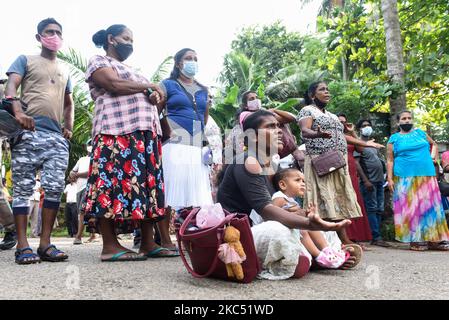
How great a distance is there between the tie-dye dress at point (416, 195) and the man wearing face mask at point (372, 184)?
371 millimetres

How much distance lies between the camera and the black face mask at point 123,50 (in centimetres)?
388

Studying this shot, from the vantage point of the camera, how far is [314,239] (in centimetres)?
321

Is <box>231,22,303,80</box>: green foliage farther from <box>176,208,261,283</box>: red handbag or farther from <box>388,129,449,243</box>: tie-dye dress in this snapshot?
<box>176,208,261,283</box>: red handbag

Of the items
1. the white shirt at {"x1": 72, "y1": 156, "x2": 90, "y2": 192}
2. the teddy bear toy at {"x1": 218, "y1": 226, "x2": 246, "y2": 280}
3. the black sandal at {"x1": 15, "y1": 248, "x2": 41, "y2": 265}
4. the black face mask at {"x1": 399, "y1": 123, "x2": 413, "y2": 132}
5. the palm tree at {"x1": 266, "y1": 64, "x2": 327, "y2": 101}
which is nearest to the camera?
the teddy bear toy at {"x1": 218, "y1": 226, "x2": 246, "y2": 280}

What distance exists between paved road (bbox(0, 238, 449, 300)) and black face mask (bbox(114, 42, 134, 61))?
67.2 inches

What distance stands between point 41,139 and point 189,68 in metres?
1.50

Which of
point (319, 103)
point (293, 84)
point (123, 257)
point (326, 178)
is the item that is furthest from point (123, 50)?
point (293, 84)

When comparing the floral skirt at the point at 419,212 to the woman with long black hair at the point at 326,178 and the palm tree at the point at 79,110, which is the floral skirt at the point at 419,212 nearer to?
the woman with long black hair at the point at 326,178

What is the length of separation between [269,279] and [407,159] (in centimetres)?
348

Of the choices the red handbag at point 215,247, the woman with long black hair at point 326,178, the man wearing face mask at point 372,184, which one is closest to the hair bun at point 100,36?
the red handbag at point 215,247

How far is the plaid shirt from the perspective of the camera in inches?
147

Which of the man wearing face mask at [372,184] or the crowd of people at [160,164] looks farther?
the man wearing face mask at [372,184]

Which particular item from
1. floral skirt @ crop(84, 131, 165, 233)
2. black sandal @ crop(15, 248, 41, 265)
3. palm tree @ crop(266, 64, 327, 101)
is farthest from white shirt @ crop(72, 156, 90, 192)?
palm tree @ crop(266, 64, 327, 101)

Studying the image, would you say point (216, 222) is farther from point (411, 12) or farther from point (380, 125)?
point (411, 12)
